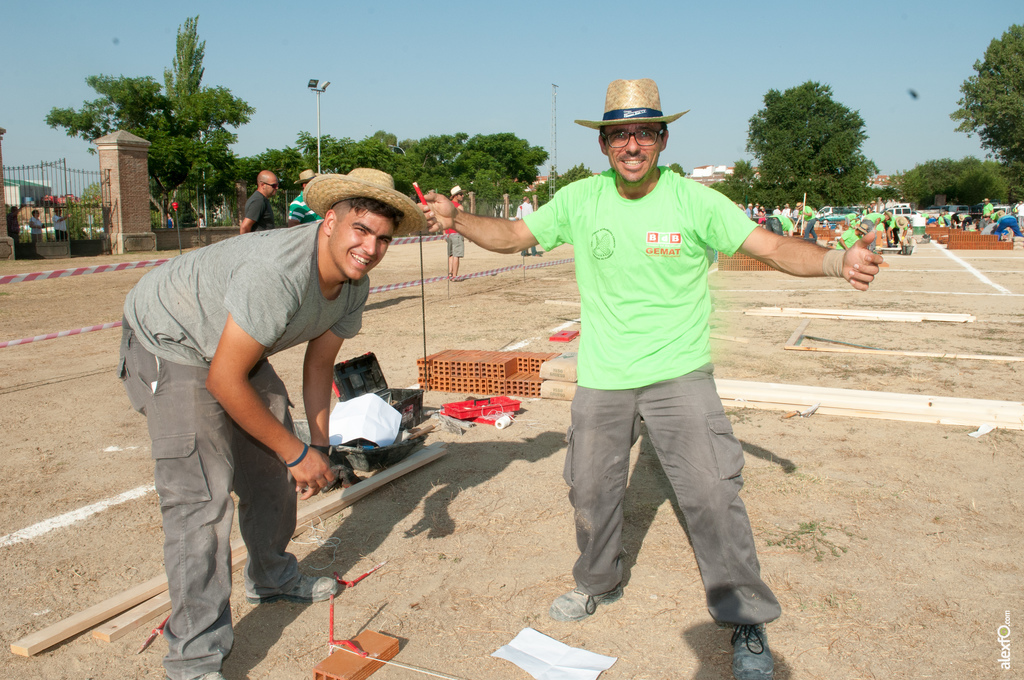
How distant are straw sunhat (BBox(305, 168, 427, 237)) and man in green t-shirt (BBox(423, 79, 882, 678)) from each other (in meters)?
0.80

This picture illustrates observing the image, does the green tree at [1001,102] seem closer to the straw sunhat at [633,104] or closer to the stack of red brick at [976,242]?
the stack of red brick at [976,242]

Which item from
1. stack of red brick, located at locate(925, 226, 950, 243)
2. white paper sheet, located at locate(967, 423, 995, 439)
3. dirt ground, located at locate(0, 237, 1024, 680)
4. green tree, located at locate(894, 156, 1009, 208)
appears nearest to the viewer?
dirt ground, located at locate(0, 237, 1024, 680)

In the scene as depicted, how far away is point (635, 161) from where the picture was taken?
2.99 metres

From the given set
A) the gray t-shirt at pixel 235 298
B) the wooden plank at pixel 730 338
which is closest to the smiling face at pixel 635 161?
the gray t-shirt at pixel 235 298

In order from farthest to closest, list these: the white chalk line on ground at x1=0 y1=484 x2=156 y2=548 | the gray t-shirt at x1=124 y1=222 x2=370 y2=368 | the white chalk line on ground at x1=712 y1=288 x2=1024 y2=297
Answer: the white chalk line on ground at x1=712 y1=288 x2=1024 y2=297
the white chalk line on ground at x1=0 y1=484 x2=156 y2=548
the gray t-shirt at x1=124 y1=222 x2=370 y2=368

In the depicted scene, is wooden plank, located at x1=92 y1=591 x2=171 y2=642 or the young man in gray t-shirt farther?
wooden plank, located at x1=92 y1=591 x2=171 y2=642

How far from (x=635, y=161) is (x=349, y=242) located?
1206 mm

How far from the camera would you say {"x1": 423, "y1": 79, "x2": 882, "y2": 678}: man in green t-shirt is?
2.82 meters

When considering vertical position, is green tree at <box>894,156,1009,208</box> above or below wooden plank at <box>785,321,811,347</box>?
above

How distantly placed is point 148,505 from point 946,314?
36.2 ft

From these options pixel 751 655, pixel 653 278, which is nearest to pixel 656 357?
pixel 653 278

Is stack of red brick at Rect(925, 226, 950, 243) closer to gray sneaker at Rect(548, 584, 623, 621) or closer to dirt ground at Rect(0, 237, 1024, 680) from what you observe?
dirt ground at Rect(0, 237, 1024, 680)

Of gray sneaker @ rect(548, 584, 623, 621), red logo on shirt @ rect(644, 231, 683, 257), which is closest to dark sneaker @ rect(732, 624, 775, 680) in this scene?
gray sneaker @ rect(548, 584, 623, 621)

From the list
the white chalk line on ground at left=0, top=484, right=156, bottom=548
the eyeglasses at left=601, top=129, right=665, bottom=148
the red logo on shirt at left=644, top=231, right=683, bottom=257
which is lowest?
the white chalk line on ground at left=0, top=484, right=156, bottom=548
